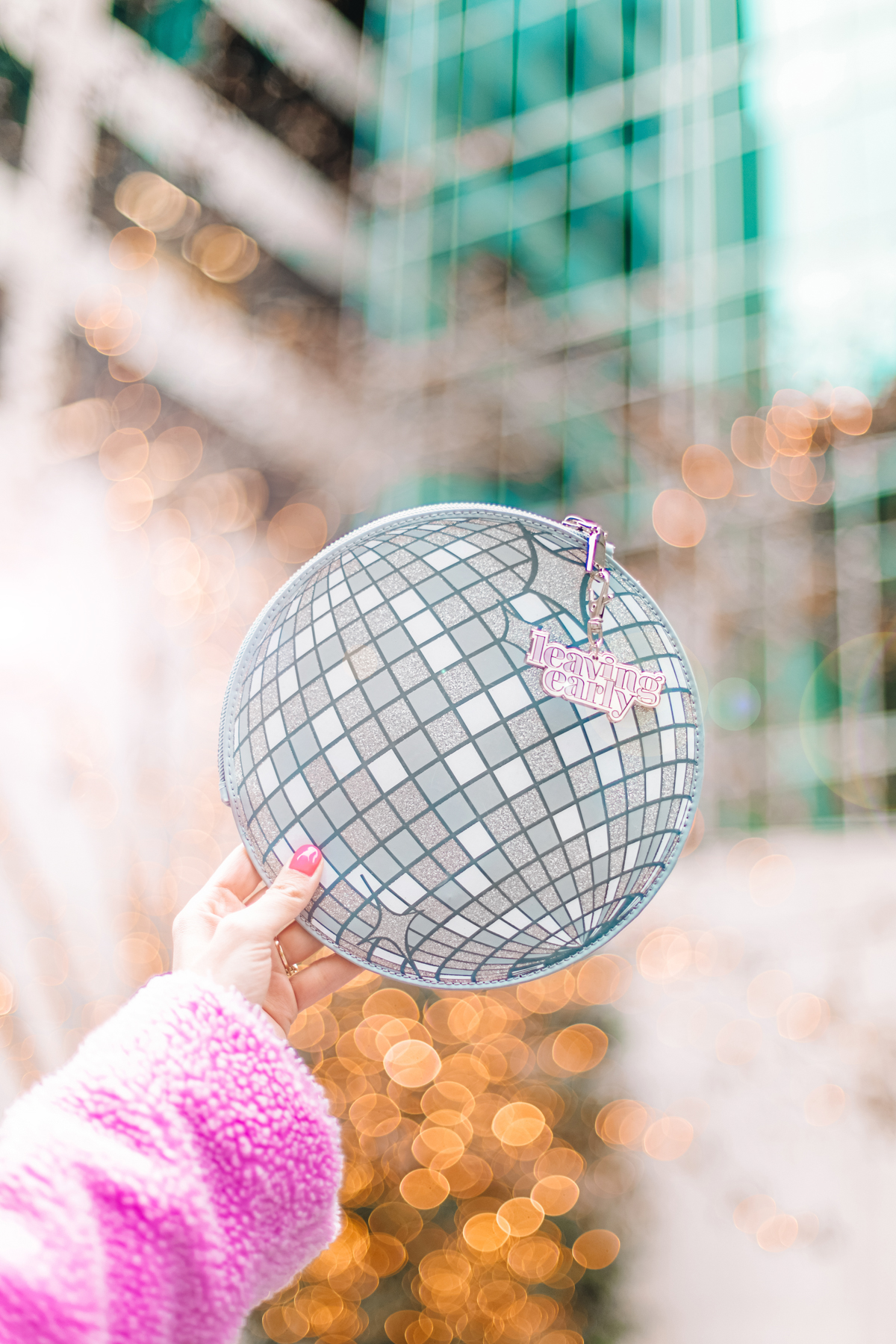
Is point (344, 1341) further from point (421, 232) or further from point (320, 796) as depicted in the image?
point (421, 232)

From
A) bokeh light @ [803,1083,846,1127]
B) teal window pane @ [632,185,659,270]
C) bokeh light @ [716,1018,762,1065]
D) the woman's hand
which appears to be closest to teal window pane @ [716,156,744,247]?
teal window pane @ [632,185,659,270]

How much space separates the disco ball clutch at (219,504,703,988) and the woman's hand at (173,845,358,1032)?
0.02m

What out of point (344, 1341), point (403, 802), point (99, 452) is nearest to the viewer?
point (403, 802)

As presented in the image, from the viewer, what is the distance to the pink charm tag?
523 millimetres

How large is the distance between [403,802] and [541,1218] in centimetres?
174

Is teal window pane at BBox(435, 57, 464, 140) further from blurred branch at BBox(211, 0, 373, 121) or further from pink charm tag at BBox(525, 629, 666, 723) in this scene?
pink charm tag at BBox(525, 629, 666, 723)

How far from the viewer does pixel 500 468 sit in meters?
2.91

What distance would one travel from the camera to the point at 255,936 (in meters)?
0.52

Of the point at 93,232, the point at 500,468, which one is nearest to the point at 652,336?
the point at 500,468

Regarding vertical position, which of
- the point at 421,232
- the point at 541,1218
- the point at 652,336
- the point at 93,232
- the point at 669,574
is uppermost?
the point at 421,232

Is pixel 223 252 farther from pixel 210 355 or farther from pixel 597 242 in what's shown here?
pixel 597 242

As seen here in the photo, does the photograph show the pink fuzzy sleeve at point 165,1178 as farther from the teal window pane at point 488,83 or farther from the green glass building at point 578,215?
the teal window pane at point 488,83

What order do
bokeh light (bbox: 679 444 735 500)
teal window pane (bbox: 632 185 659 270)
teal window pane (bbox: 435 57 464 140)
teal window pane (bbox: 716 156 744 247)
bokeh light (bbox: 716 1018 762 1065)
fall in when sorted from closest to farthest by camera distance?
bokeh light (bbox: 716 1018 762 1065), bokeh light (bbox: 679 444 735 500), teal window pane (bbox: 716 156 744 247), teal window pane (bbox: 632 185 659 270), teal window pane (bbox: 435 57 464 140)

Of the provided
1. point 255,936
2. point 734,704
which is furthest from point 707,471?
point 255,936
